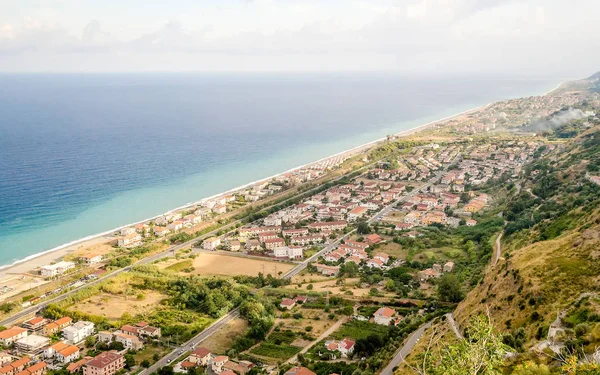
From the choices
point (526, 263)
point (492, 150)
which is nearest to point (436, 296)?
point (526, 263)

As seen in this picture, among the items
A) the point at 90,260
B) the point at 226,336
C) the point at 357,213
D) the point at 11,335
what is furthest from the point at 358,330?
the point at 357,213

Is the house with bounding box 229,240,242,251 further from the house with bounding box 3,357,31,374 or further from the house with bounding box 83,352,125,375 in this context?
the house with bounding box 3,357,31,374

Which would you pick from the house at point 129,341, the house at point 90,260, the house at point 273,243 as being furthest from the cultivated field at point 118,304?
the house at point 273,243

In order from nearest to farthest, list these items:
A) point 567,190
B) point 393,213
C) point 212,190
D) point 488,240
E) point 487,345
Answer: point 487,345 → point 488,240 → point 567,190 → point 393,213 → point 212,190

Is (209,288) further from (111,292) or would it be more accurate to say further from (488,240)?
(488,240)

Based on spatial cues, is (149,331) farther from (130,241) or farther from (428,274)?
(428,274)
